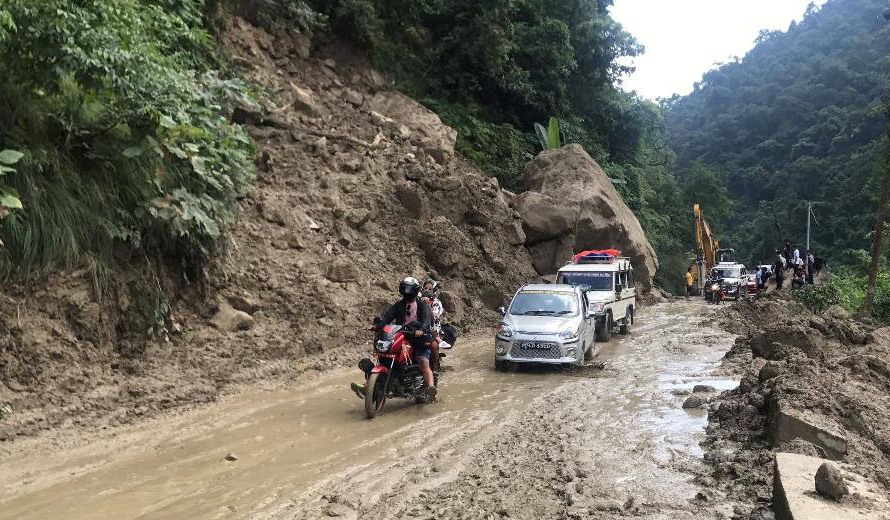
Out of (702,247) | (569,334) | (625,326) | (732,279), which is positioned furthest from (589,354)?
(702,247)

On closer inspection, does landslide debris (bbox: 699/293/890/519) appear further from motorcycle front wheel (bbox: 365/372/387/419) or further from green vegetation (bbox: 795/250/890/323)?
green vegetation (bbox: 795/250/890/323)

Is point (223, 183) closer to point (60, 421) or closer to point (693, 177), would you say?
point (60, 421)

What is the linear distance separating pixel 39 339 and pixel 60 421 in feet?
3.93

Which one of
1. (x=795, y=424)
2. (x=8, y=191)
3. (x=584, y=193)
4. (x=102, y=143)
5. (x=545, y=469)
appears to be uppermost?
(x=584, y=193)

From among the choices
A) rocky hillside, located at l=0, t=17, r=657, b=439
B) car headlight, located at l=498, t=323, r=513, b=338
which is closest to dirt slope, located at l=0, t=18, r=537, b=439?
rocky hillside, located at l=0, t=17, r=657, b=439

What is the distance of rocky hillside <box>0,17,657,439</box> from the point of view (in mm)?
7371

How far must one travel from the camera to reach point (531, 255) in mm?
21297

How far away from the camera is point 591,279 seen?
1681cm

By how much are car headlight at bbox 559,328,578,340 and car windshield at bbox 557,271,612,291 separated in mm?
5437

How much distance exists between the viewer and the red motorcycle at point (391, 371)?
769 centimetres

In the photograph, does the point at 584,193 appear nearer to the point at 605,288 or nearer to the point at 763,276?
the point at 605,288

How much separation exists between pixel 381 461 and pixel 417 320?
261cm

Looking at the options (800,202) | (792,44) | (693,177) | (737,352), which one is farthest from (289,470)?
(792,44)

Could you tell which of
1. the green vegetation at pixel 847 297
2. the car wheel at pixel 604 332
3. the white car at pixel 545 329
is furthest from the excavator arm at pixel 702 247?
the white car at pixel 545 329
